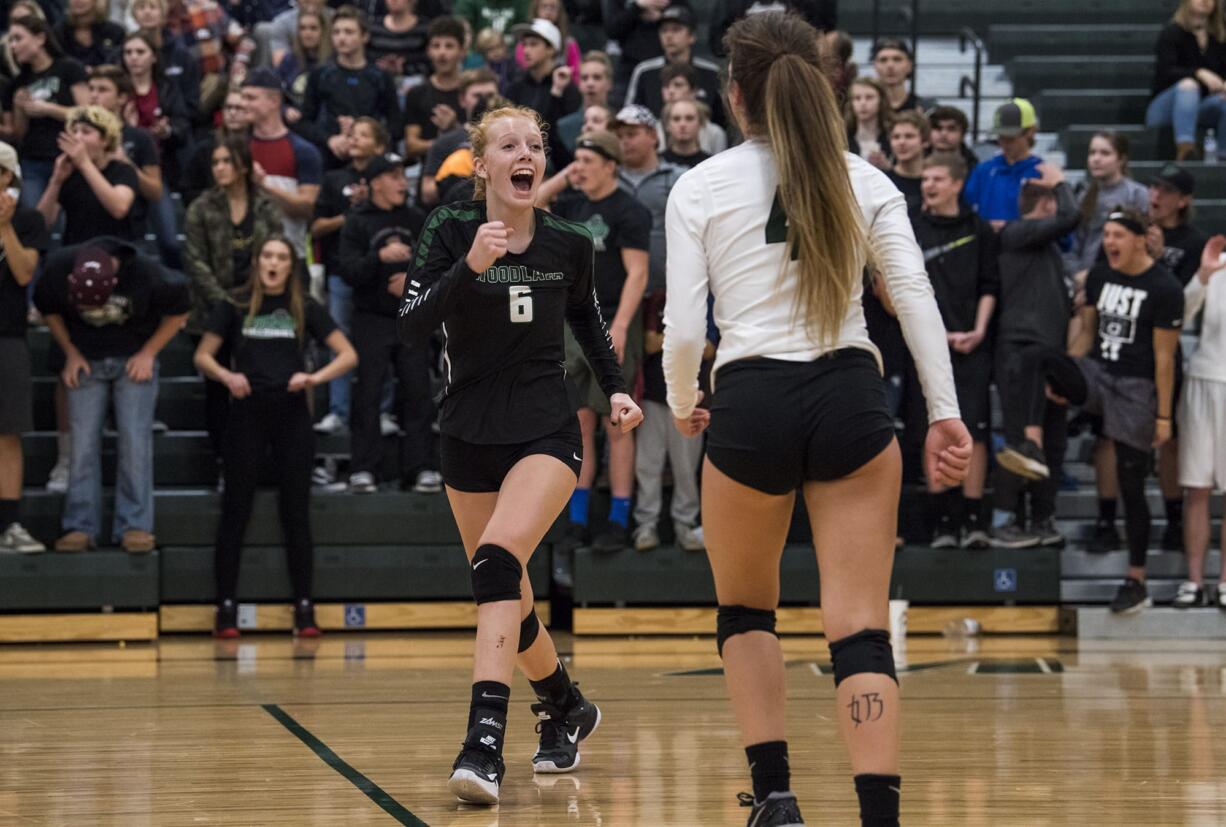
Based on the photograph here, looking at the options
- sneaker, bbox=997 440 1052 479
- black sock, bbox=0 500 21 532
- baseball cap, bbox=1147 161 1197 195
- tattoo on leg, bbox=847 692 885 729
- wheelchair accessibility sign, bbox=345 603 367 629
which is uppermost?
baseball cap, bbox=1147 161 1197 195

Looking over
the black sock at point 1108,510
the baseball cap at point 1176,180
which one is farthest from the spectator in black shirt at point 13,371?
the baseball cap at point 1176,180

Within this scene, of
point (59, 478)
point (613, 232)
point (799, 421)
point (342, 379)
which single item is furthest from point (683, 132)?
point (799, 421)

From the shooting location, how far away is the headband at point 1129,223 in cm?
962

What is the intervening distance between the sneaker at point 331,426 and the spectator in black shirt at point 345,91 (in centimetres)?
188

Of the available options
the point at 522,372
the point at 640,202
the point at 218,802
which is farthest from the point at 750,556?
the point at 640,202

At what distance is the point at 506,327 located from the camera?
5367mm

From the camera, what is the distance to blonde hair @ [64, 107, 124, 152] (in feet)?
32.2

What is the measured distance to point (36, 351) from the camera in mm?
10750

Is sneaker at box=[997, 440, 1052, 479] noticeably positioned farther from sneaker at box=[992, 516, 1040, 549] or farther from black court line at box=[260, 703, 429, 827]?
black court line at box=[260, 703, 429, 827]

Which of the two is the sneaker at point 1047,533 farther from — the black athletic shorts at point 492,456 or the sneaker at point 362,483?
the black athletic shorts at point 492,456

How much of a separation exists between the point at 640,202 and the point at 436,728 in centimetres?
393

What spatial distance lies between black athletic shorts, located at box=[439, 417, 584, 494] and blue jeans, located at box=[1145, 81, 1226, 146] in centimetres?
867

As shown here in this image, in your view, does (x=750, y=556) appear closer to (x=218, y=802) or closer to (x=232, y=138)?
(x=218, y=802)

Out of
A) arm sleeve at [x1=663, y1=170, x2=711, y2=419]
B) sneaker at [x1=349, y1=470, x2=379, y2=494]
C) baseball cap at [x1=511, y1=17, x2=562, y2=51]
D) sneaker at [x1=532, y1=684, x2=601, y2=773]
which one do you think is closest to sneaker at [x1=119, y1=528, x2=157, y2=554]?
sneaker at [x1=349, y1=470, x2=379, y2=494]
